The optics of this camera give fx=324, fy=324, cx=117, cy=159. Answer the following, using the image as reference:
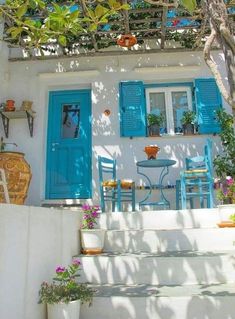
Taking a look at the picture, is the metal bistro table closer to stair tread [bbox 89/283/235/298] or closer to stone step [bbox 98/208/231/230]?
stone step [bbox 98/208/231/230]

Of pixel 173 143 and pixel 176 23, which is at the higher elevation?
pixel 176 23

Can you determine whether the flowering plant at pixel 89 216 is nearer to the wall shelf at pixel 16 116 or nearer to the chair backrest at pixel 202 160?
the chair backrest at pixel 202 160

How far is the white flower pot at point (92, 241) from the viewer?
130 inches

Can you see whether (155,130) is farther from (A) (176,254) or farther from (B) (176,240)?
(A) (176,254)

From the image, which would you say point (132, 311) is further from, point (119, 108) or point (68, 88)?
point (68, 88)

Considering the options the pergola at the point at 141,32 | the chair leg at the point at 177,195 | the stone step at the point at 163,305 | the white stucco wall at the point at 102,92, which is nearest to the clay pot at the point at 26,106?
the white stucco wall at the point at 102,92

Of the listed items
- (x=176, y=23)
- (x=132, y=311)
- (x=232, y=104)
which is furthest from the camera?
(x=176, y=23)

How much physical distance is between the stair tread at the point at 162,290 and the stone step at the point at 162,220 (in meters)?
1.02

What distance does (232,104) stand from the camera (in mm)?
1393

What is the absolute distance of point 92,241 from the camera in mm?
3318

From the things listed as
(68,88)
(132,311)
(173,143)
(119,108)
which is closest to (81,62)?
(68,88)

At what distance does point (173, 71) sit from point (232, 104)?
15.3 ft

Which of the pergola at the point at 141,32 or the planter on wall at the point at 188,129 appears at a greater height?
the pergola at the point at 141,32

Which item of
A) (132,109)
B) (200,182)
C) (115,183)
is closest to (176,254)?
(200,182)
